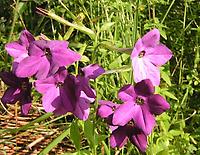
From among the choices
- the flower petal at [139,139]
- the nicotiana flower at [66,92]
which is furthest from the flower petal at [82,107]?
the flower petal at [139,139]

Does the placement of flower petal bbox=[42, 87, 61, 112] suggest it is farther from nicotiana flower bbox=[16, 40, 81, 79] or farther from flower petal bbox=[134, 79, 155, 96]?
flower petal bbox=[134, 79, 155, 96]

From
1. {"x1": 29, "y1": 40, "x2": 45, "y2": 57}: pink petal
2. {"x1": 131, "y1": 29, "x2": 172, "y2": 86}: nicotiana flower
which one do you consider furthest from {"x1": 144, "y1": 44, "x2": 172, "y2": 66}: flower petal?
{"x1": 29, "y1": 40, "x2": 45, "y2": 57}: pink petal

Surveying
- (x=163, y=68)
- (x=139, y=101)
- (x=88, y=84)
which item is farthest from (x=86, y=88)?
(x=163, y=68)

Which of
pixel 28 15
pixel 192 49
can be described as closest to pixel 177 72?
pixel 192 49

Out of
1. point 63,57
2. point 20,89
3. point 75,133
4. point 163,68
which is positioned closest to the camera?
point 63,57

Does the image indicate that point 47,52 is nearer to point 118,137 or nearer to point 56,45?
point 56,45

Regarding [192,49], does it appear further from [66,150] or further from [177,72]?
[66,150]
